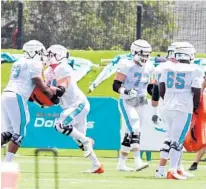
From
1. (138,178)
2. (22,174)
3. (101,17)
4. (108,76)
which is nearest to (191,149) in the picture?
(138,178)

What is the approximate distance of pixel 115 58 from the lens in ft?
65.8

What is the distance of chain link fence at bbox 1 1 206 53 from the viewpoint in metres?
20.6

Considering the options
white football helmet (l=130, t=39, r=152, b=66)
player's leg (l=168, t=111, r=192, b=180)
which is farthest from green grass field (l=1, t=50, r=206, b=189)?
white football helmet (l=130, t=39, r=152, b=66)

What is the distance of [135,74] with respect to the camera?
15.3 m

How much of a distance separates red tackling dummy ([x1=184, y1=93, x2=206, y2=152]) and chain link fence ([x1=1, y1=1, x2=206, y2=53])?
5173 millimetres

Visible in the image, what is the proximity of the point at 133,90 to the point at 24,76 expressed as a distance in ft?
6.65

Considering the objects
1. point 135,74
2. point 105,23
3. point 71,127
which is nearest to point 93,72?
point 105,23

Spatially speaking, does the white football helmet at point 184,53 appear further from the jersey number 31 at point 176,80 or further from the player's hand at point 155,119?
the player's hand at point 155,119

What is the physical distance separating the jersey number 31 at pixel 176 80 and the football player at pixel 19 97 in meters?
1.58

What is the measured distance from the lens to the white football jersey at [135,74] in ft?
50.1

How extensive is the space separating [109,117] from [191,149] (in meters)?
2.99

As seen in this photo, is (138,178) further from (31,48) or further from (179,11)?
(179,11)

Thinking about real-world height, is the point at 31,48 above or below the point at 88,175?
above

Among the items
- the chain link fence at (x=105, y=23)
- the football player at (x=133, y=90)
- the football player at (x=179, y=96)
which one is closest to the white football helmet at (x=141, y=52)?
the football player at (x=133, y=90)
